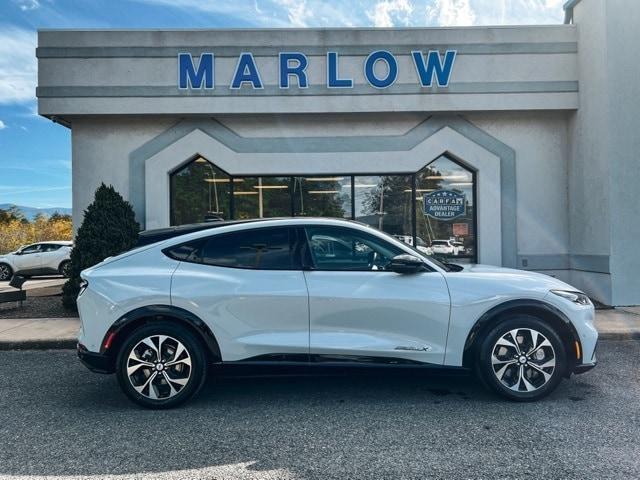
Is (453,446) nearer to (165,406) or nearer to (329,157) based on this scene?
(165,406)

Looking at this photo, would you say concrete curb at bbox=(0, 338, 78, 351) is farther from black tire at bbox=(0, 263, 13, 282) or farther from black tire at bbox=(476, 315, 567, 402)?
black tire at bbox=(0, 263, 13, 282)

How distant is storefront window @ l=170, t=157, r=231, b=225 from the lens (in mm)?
10203

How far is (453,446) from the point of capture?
3.42m

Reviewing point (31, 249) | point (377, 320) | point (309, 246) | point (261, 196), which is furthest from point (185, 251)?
point (31, 249)

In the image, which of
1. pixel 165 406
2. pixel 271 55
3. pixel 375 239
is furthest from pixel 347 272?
pixel 271 55

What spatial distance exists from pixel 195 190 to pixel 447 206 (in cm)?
552

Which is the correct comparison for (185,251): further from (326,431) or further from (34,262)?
(34,262)

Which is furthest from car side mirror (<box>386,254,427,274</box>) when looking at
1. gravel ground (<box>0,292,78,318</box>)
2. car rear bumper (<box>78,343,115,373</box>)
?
gravel ground (<box>0,292,78,318</box>)

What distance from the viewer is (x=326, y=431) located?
3.71 meters

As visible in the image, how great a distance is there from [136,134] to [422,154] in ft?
20.1

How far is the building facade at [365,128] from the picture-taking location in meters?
9.57

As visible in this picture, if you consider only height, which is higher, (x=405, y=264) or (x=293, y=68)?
(x=293, y=68)

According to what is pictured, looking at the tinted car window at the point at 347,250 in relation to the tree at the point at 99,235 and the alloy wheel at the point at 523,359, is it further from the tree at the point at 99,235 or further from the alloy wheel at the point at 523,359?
the tree at the point at 99,235

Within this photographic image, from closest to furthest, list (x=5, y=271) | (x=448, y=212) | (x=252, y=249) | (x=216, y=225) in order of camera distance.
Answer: (x=252, y=249) < (x=216, y=225) < (x=448, y=212) < (x=5, y=271)
